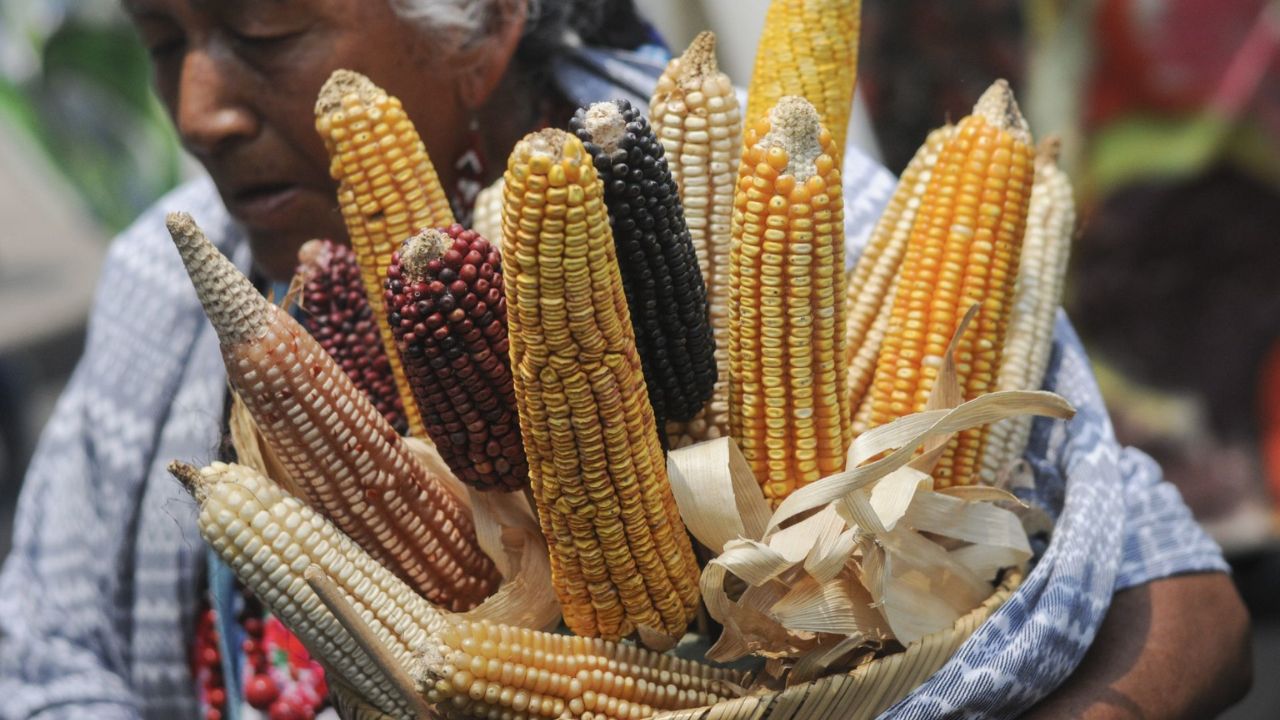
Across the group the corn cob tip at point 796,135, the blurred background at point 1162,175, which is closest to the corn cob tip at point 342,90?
the corn cob tip at point 796,135

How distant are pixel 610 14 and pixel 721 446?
0.64 m

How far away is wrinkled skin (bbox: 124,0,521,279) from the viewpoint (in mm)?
1001

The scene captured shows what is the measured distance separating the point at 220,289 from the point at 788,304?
0.39 metres

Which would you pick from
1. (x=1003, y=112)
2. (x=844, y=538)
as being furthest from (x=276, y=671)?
(x=1003, y=112)

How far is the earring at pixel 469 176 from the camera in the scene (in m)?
1.15

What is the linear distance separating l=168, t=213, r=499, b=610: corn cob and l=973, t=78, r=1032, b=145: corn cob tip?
1.73 feet

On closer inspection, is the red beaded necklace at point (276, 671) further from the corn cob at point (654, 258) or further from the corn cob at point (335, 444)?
the corn cob at point (654, 258)

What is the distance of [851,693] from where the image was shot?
82cm

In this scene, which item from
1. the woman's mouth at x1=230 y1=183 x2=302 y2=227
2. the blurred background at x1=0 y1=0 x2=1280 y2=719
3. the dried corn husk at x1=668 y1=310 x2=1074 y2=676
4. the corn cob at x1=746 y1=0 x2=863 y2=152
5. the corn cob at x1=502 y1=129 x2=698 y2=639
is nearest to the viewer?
the corn cob at x1=502 y1=129 x2=698 y2=639

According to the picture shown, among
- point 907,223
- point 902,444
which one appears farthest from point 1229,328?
point 902,444

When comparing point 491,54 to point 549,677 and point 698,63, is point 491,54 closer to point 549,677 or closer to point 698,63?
point 698,63

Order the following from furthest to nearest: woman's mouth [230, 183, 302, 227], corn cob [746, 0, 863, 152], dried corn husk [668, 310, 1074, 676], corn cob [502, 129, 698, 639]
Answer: woman's mouth [230, 183, 302, 227] → corn cob [746, 0, 863, 152] → dried corn husk [668, 310, 1074, 676] → corn cob [502, 129, 698, 639]

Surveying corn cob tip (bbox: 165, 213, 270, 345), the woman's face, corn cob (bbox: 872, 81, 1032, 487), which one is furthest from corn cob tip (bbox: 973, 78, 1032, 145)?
corn cob tip (bbox: 165, 213, 270, 345)

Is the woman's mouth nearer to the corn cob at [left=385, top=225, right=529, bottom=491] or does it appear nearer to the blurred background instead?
the corn cob at [left=385, top=225, right=529, bottom=491]
